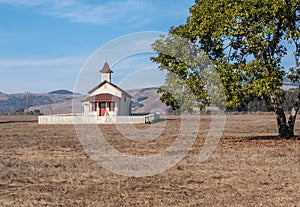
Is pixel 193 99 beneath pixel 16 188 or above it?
above

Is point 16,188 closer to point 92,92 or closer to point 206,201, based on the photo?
point 206,201

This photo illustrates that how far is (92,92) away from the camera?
226ft

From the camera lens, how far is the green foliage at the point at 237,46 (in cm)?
2306

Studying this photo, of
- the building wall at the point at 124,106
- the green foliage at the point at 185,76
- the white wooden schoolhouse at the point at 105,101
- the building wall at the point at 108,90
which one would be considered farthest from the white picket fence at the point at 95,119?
the green foliage at the point at 185,76

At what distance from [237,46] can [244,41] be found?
147cm

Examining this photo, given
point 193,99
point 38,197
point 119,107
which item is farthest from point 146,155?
point 119,107

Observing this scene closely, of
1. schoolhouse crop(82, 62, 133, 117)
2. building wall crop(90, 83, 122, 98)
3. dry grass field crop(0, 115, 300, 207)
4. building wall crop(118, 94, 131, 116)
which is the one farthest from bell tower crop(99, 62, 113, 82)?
dry grass field crop(0, 115, 300, 207)

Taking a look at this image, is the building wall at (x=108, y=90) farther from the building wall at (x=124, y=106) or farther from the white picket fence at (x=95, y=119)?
the white picket fence at (x=95, y=119)

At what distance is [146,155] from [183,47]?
8.14 m

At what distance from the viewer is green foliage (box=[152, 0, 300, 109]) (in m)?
23.1

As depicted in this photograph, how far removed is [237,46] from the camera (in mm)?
25938

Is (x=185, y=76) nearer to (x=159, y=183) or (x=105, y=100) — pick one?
(x=159, y=183)

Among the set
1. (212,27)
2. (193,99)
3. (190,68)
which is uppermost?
(212,27)

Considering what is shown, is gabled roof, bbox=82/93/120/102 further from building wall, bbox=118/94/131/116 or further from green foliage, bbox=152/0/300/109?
green foliage, bbox=152/0/300/109
